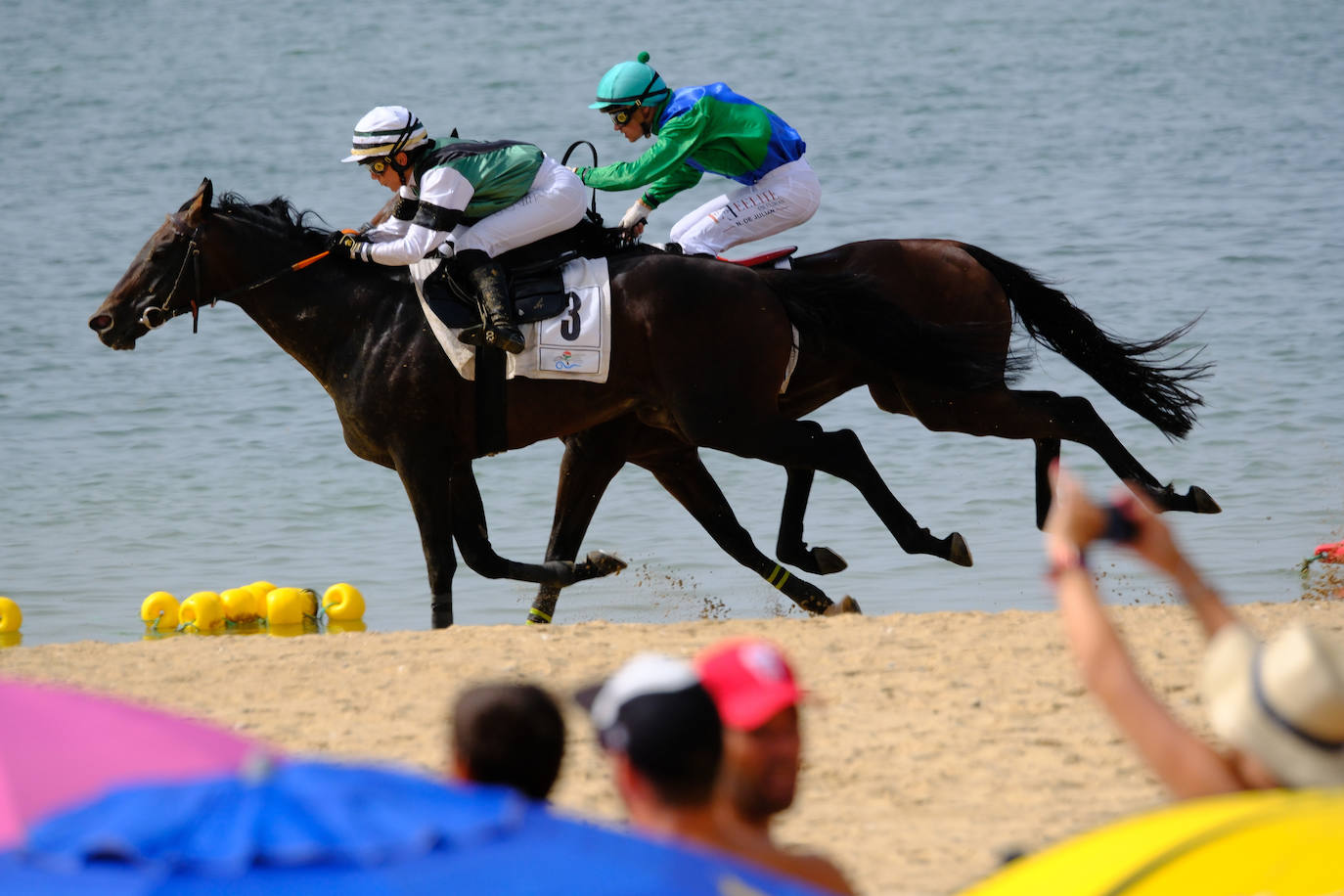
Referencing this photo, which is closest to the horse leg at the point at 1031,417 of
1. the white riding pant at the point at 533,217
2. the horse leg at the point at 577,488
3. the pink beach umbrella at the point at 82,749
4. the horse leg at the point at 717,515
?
the horse leg at the point at 717,515

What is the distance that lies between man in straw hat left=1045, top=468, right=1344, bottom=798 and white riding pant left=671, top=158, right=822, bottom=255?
16.3ft

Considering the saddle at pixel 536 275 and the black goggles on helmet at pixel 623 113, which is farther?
the black goggles on helmet at pixel 623 113

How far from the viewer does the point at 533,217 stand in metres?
6.82

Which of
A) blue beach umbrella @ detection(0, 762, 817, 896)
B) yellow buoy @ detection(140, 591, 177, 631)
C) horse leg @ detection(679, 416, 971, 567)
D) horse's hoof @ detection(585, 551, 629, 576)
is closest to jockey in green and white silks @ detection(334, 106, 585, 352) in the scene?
horse leg @ detection(679, 416, 971, 567)

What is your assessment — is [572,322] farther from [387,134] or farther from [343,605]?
[343,605]

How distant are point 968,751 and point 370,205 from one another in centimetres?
1736

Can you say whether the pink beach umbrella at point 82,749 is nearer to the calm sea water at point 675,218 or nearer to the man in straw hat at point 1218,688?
the man in straw hat at point 1218,688

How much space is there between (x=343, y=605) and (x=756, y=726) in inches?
247

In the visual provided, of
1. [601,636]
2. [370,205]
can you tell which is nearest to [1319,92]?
[370,205]

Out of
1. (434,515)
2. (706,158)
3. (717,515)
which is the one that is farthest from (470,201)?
(717,515)

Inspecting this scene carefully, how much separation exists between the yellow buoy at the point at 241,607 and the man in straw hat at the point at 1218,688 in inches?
255

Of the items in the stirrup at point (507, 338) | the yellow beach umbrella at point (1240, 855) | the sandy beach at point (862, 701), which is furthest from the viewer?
the stirrup at point (507, 338)

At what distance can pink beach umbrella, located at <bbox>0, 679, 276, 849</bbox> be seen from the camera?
84.7 inches

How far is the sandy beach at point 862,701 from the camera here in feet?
14.1
